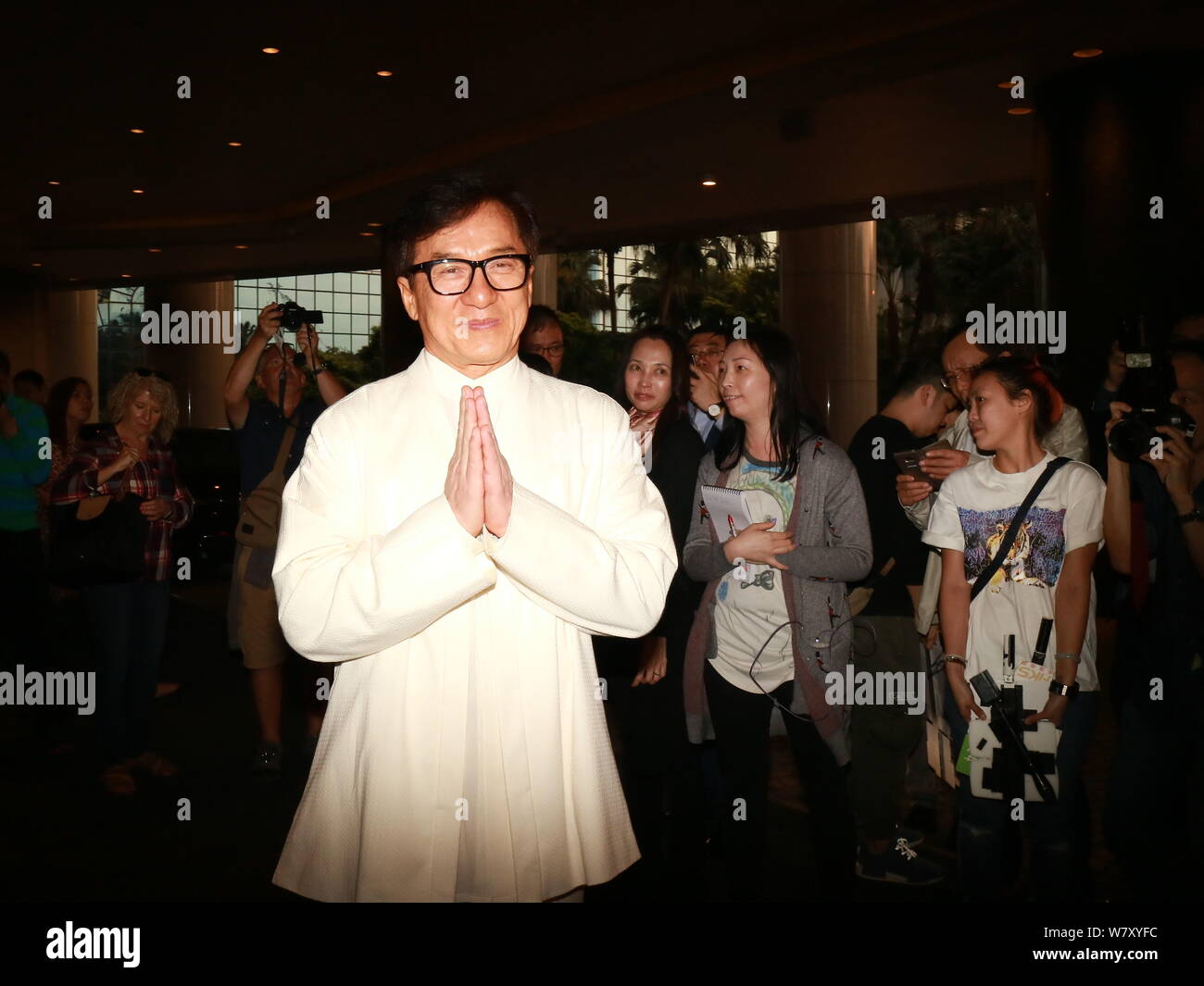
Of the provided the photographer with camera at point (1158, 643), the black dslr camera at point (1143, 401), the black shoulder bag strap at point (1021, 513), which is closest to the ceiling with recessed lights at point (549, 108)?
the black dslr camera at point (1143, 401)

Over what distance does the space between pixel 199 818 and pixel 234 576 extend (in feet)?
3.38

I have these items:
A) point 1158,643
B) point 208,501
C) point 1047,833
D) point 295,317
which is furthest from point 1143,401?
point 208,501

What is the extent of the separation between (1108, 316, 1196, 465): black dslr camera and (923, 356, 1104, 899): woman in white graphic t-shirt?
128 mm

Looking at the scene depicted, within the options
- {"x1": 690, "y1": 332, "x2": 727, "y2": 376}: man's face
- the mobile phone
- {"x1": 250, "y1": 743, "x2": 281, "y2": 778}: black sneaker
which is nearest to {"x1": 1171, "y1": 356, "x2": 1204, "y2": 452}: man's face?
the mobile phone

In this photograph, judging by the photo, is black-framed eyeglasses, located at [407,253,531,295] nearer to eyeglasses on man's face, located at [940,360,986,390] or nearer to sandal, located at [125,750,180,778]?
eyeglasses on man's face, located at [940,360,986,390]

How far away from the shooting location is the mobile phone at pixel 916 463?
345 cm

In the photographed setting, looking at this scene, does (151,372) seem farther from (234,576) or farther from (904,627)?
(904,627)

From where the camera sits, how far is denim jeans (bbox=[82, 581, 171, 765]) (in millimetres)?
4531

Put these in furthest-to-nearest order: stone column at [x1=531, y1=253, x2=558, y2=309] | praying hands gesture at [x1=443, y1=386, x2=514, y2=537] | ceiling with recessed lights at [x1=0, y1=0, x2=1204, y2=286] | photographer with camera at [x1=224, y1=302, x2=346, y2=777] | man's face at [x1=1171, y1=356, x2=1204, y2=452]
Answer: stone column at [x1=531, y1=253, x2=558, y2=309], ceiling with recessed lights at [x1=0, y1=0, x2=1204, y2=286], photographer with camera at [x1=224, y1=302, x2=346, y2=777], man's face at [x1=1171, y1=356, x2=1204, y2=452], praying hands gesture at [x1=443, y1=386, x2=514, y2=537]

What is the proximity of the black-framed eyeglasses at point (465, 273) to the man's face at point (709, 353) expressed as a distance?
2.65 meters

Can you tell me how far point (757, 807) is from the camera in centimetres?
316

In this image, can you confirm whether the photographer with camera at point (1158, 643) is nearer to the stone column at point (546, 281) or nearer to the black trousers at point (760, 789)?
the black trousers at point (760, 789)

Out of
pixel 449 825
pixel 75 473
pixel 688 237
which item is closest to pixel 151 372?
pixel 75 473

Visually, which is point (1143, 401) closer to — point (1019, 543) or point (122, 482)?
point (1019, 543)
